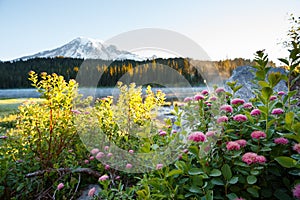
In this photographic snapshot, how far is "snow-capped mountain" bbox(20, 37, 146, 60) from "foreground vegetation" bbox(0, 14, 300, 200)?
0.28 meters

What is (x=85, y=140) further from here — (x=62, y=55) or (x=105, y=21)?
(x=62, y=55)

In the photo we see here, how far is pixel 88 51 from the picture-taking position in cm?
203

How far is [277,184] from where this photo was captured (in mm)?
515

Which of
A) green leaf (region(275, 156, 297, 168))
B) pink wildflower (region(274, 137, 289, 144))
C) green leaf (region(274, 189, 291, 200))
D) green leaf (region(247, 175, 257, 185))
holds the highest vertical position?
pink wildflower (region(274, 137, 289, 144))

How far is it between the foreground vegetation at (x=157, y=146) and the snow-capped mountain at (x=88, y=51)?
0.93 feet

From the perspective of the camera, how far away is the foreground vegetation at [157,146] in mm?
489

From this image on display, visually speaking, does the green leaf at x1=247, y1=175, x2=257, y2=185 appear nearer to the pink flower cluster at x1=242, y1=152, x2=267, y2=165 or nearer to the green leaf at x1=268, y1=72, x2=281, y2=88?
the pink flower cluster at x1=242, y1=152, x2=267, y2=165

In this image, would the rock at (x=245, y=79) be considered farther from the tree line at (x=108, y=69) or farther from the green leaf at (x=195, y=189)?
the green leaf at (x=195, y=189)

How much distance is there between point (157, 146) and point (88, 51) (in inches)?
62.3

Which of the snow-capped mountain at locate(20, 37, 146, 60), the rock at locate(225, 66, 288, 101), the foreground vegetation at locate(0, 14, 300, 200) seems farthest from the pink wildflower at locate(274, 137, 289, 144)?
the rock at locate(225, 66, 288, 101)

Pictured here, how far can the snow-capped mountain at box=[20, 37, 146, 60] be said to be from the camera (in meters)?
1.72

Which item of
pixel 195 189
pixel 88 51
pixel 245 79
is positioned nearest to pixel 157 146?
pixel 195 189

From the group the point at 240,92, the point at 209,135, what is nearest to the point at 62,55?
the point at 240,92

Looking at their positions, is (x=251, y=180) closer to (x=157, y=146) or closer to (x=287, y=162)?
(x=287, y=162)
